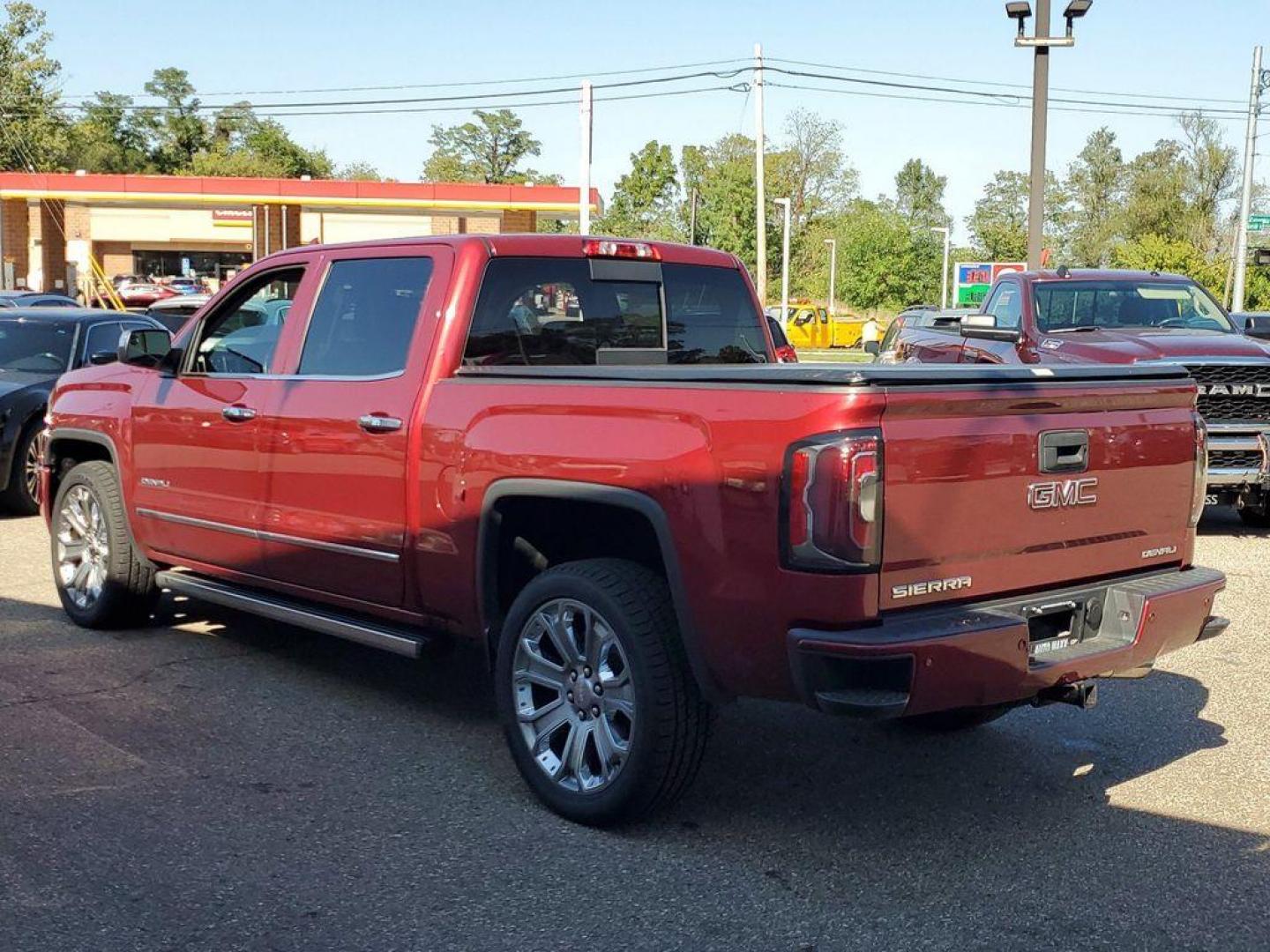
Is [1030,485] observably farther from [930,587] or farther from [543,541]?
[543,541]

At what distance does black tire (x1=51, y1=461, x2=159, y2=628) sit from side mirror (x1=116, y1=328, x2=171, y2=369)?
2.49 feet

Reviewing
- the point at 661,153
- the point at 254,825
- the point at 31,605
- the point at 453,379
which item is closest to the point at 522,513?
the point at 453,379

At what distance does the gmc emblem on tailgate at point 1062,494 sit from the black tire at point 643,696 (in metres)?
1.18

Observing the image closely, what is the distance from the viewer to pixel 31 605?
26.0 ft

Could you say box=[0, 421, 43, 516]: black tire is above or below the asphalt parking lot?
above

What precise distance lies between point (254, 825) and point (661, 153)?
82.3m

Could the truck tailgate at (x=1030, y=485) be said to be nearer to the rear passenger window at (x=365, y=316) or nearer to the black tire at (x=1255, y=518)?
the rear passenger window at (x=365, y=316)

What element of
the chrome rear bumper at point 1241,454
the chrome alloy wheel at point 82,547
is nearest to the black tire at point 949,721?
the chrome alloy wheel at point 82,547

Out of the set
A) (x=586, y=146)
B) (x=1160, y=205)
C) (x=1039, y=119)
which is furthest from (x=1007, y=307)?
(x=1160, y=205)

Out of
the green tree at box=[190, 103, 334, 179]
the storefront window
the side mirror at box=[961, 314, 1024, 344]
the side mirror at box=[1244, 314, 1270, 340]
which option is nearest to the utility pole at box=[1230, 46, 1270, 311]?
the side mirror at box=[1244, 314, 1270, 340]

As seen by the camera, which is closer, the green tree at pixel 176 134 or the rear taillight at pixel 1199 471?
the rear taillight at pixel 1199 471

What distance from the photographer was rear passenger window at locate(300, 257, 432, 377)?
5508mm

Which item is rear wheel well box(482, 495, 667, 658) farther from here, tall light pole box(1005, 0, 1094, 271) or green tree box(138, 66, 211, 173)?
green tree box(138, 66, 211, 173)

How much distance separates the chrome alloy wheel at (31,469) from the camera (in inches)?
Result: 444
